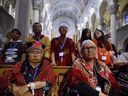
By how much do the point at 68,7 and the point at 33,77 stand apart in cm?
3862

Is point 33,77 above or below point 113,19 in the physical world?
below

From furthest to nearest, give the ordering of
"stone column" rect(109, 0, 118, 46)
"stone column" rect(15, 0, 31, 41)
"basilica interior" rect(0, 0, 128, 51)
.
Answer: "stone column" rect(109, 0, 118, 46), "basilica interior" rect(0, 0, 128, 51), "stone column" rect(15, 0, 31, 41)

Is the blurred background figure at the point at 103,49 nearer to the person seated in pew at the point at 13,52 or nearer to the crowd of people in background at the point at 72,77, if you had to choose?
the crowd of people in background at the point at 72,77

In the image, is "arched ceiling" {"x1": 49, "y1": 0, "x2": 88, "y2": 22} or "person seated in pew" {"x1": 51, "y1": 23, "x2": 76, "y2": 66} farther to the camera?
"arched ceiling" {"x1": 49, "y1": 0, "x2": 88, "y2": 22}

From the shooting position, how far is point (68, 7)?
137 ft

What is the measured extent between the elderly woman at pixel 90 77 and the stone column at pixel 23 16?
6237mm

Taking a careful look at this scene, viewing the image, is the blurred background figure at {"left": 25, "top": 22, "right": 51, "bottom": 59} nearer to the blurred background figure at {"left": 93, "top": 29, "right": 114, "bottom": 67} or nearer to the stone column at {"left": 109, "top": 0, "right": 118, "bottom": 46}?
the blurred background figure at {"left": 93, "top": 29, "right": 114, "bottom": 67}

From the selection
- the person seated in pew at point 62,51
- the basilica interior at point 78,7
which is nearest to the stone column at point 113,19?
the basilica interior at point 78,7

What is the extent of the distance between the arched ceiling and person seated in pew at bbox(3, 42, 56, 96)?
30.0 m

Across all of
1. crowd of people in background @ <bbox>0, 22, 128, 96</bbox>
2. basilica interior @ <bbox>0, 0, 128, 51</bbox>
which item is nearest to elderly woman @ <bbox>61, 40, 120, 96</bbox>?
crowd of people in background @ <bbox>0, 22, 128, 96</bbox>

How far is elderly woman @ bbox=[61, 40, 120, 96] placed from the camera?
3.84 meters

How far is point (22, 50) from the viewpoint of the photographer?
18.7 ft

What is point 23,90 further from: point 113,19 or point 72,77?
point 113,19

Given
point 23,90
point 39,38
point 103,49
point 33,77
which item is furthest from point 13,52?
point 23,90
